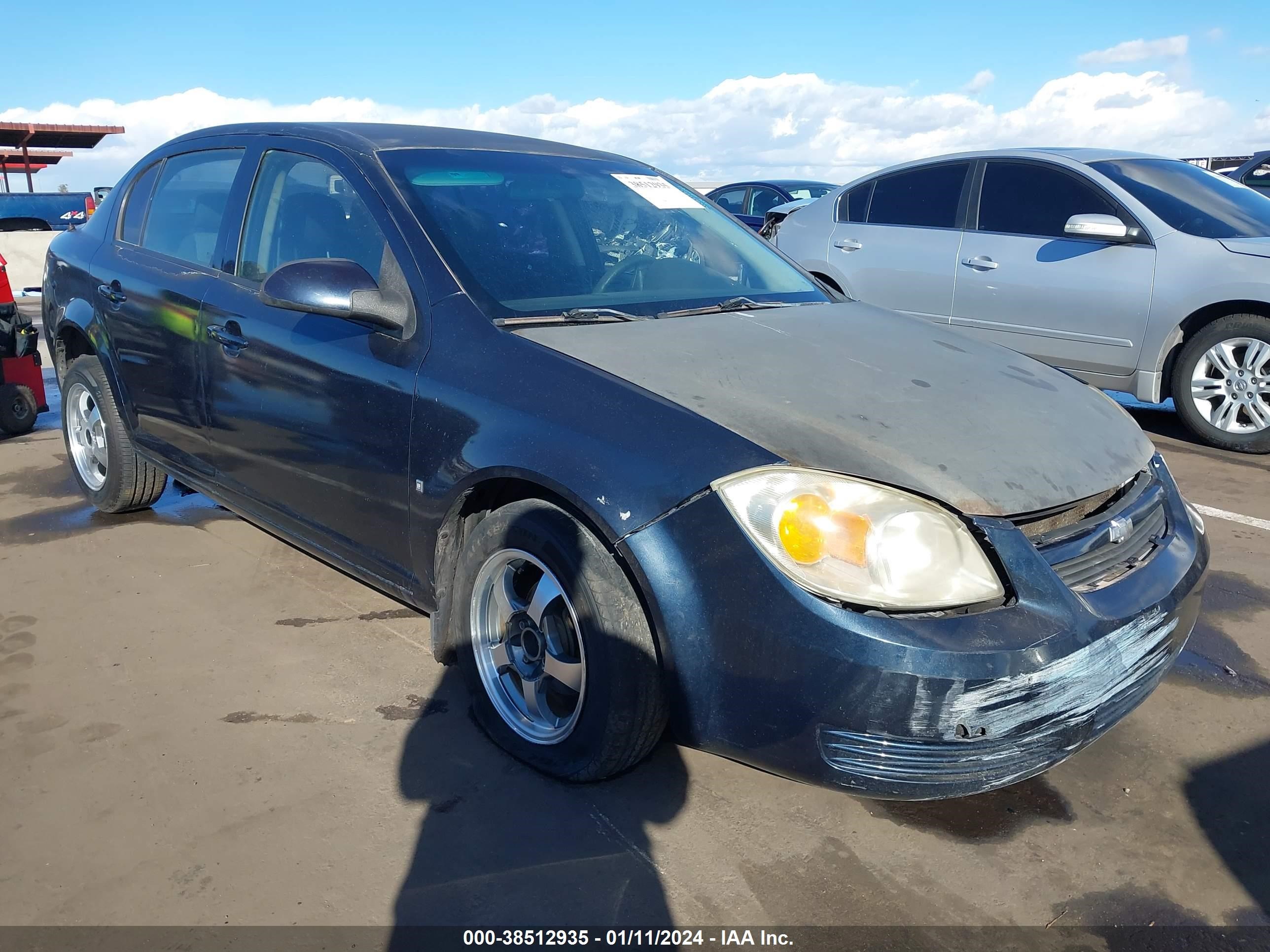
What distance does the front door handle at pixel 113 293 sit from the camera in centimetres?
391

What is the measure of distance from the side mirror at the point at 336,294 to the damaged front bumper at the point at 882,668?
1.05 m

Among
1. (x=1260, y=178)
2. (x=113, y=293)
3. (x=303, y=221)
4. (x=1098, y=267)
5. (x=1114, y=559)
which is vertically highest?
(x=1260, y=178)

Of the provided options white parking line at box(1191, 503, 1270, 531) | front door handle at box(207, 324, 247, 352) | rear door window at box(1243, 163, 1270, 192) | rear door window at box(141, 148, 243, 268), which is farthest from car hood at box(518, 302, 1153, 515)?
rear door window at box(1243, 163, 1270, 192)

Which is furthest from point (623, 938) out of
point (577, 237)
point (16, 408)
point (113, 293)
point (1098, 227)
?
point (16, 408)

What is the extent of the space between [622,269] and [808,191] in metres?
12.3

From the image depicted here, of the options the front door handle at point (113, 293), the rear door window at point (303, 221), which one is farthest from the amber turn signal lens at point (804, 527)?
the front door handle at point (113, 293)

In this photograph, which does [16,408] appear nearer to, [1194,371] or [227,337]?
[227,337]

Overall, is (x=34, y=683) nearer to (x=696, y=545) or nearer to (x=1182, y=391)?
(x=696, y=545)

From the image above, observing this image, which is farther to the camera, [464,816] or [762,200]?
[762,200]

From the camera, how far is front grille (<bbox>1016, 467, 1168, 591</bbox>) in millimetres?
2180

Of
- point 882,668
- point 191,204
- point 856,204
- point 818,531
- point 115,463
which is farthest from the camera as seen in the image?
point 856,204

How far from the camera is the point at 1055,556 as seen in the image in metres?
2.17

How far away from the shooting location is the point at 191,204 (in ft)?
12.4

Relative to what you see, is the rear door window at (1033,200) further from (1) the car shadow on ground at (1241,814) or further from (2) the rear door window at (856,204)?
(1) the car shadow on ground at (1241,814)
